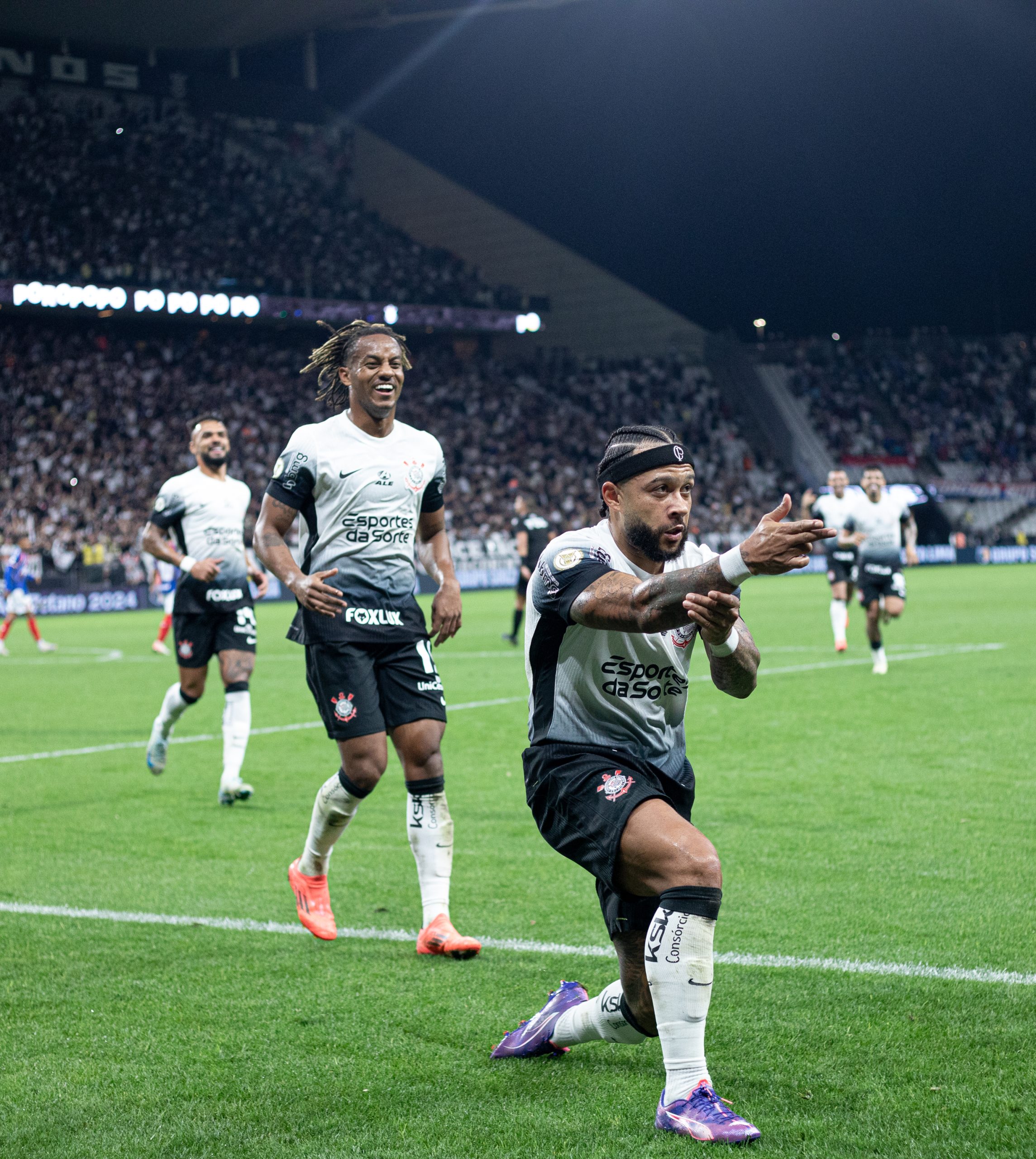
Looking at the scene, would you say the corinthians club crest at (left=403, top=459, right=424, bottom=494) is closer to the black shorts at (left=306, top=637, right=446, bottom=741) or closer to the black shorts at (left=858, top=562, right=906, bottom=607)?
the black shorts at (left=306, top=637, right=446, bottom=741)

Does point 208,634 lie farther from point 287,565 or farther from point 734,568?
point 734,568

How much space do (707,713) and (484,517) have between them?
30.3m

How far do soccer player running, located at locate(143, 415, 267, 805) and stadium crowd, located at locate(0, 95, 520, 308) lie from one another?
31.7 meters

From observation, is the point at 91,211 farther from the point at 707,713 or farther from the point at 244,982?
the point at 244,982

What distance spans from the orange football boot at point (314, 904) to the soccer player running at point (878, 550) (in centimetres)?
1043

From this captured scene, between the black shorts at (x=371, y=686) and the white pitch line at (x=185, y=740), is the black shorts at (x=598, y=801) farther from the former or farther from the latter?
the white pitch line at (x=185, y=740)

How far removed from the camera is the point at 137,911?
607 centimetres

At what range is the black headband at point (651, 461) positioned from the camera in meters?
3.76

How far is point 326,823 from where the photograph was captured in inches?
227

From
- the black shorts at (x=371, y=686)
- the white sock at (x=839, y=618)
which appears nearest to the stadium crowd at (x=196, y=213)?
the white sock at (x=839, y=618)

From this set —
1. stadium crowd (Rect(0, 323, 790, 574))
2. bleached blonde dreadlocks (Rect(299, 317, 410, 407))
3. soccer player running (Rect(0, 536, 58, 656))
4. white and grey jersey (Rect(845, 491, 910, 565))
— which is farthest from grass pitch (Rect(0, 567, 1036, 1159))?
stadium crowd (Rect(0, 323, 790, 574))

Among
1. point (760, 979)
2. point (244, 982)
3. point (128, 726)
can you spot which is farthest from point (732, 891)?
point (128, 726)

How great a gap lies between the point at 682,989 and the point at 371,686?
2514 millimetres

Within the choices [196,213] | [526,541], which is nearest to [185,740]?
[526,541]
